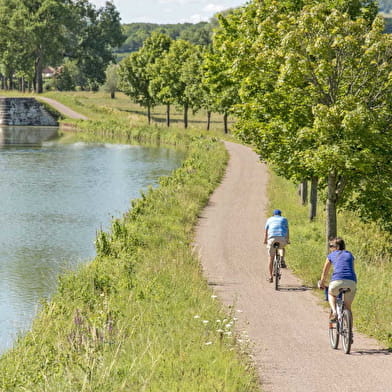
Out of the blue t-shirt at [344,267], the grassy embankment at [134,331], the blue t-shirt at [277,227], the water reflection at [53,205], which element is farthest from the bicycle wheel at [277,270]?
the water reflection at [53,205]

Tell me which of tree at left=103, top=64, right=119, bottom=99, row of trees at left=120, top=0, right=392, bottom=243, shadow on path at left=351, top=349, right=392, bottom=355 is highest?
tree at left=103, top=64, right=119, bottom=99

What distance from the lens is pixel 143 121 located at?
7625cm

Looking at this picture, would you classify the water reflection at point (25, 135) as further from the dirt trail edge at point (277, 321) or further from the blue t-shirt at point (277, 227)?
the blue t-shirt at point (277, 227)

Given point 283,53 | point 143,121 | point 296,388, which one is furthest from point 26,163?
point 296,388

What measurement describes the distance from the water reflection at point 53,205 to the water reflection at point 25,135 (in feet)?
18.3

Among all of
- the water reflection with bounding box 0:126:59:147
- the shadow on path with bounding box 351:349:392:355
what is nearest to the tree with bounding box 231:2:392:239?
the shadow on path with bounding box 351:349:392:355

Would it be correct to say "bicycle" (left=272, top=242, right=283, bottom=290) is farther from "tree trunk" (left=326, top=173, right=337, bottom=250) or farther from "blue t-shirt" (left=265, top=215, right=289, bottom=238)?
"tree trunk" (left=326, top=173, right=337, bottom=250)

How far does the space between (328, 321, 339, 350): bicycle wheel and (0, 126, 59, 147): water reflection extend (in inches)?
2165

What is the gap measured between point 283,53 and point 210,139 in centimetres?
3946

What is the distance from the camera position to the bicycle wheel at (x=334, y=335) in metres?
11.2

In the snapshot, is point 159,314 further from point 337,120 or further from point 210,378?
point 337,120

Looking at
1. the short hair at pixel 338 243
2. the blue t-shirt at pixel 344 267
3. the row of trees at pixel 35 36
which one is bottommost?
the blue t-shirt at pixel 344 267

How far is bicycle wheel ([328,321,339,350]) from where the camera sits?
1117cm

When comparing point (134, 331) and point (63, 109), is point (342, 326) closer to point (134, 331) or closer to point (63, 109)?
point (134, 331)
